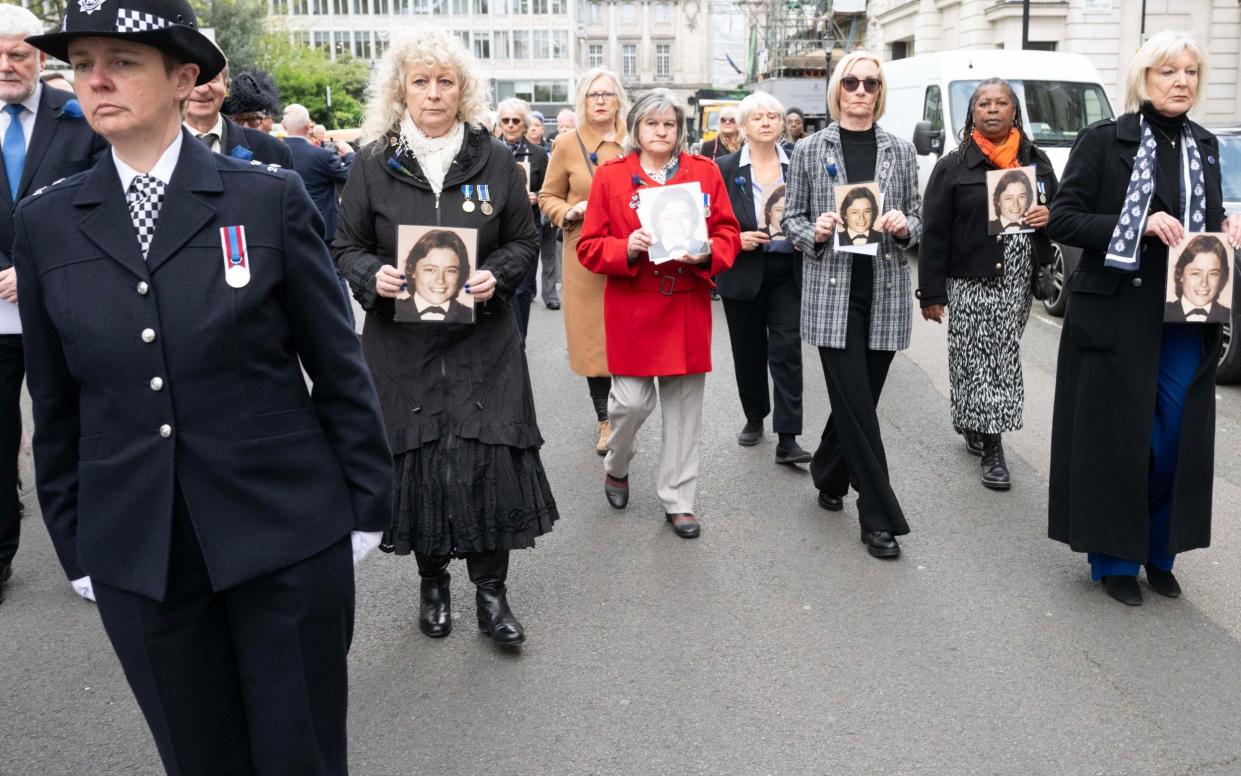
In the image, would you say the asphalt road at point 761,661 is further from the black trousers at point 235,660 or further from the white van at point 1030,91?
the white van at point 1030,91

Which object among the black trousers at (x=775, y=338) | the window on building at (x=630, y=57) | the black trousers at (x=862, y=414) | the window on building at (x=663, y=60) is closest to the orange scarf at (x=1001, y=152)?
the black trousers at (x=775, y=338)

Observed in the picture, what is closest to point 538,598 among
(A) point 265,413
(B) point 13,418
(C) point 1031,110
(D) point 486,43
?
(B) point 13,418

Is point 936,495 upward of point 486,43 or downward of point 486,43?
downward

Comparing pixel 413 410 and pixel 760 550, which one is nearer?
pixel 413 410

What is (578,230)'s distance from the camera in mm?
7156

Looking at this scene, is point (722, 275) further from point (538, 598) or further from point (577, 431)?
point (538, 598)

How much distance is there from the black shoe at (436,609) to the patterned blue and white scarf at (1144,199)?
2.81 m

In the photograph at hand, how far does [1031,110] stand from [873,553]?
43.0 ft

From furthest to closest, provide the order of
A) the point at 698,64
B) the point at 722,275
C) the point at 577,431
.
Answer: the point at 698,64
the point at 577,431
the point at 722,275

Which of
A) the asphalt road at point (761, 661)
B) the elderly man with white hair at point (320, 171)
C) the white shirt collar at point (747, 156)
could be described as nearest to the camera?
the asphalt road at point (761, 661)

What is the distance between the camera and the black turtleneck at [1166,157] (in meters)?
4.61

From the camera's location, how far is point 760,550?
18.0 feet

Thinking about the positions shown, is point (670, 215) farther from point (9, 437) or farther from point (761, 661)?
point (9, 437)

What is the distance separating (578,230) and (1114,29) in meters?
29.7
